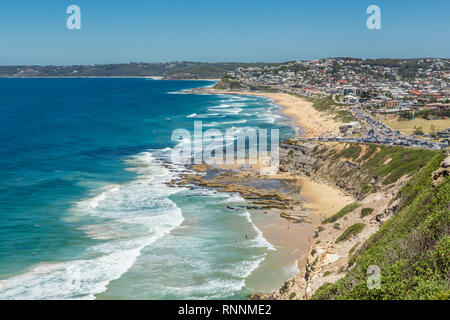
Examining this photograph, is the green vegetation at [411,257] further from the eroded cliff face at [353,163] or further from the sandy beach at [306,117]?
the sandy beach at [306,117]

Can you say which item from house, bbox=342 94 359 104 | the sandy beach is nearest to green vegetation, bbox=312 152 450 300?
the sandy beach

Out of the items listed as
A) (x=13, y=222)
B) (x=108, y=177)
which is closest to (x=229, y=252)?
(x=13, y=222)

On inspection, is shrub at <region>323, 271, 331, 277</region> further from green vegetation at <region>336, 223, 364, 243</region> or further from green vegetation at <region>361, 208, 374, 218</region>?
green vegetation at <region>361, 208, 374, 218</region>

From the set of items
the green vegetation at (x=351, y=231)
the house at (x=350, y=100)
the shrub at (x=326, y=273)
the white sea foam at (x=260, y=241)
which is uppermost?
the house at (x=350, y=100)

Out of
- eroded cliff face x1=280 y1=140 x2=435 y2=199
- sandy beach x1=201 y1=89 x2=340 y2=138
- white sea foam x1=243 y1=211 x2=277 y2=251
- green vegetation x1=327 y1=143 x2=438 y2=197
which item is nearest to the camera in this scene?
white sea foam x1=243 y1=211 x2=277 y2=251

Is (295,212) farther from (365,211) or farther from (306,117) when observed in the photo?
(306,117)

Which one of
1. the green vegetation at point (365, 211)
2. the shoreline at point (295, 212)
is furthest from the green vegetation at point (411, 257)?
the shoreline at point (295, 212)

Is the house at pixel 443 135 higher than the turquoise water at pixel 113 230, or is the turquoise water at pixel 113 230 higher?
the house at pixel 443 135

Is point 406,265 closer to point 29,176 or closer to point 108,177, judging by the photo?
point 108,177
